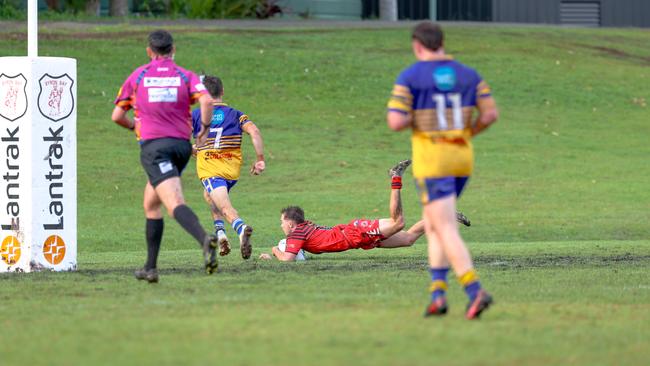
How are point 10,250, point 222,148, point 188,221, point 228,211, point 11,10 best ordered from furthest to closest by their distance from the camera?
point 11,10 → point 222,148 → point 228,211 → point 10,250 → point 188,221

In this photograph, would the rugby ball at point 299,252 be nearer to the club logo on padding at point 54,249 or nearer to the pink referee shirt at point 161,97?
the club logo on padding at point 54,249

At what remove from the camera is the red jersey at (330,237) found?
1426cm

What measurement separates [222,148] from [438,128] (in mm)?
6038

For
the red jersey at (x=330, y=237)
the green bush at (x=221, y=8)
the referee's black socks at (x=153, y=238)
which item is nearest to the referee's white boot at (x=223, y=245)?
the red jersey at (x=330, y=237)

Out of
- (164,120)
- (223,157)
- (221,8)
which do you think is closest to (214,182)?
(223,157)

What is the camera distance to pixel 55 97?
1289 cm

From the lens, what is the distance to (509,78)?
35.6m

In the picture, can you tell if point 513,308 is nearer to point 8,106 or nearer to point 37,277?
point 37,277

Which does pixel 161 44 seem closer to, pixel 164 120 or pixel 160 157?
pixel 164 120

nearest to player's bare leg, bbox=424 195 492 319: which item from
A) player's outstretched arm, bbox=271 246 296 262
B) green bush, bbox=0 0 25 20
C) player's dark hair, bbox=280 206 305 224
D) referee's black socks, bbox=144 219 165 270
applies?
referee's black socks, bbox=144 219 165 270

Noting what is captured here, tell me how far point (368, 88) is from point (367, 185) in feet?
27.4

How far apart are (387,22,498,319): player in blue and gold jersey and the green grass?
0.53 m

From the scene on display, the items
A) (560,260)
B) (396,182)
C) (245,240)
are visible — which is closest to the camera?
(245,240)

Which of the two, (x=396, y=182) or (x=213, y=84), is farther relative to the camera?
(x=396, y=182)
